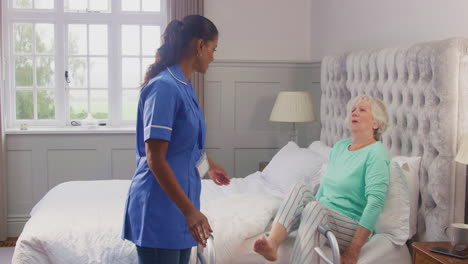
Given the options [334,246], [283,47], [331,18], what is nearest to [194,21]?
[334,246]

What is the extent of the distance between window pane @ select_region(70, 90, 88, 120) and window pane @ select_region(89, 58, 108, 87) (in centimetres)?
13

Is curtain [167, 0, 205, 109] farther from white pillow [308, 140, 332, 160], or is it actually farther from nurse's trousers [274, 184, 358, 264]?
nurse's trousers [274, 184, 358, 264]

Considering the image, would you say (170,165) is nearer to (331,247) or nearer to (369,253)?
(331,247)

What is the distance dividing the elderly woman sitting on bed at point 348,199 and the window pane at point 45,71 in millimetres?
3224

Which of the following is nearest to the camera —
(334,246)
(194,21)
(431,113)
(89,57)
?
(194,21)

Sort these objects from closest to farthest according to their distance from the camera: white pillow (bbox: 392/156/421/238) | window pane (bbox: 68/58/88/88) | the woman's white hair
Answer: white pillow (bbox: 392/156/421/238), the woman's white hair, window pane (bbox: 68/58/88/88)

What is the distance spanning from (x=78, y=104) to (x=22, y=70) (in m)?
0.59

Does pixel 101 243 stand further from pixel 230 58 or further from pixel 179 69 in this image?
pixel 230 58

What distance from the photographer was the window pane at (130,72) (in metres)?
5.51

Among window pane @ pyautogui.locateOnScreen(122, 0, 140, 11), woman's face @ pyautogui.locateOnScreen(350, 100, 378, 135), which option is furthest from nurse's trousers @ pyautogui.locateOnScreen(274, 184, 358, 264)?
window pane @ pyautogui.locateOnScreen(122, 0, 140, 11)

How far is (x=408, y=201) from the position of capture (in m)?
2.86

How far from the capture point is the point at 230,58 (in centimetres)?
548

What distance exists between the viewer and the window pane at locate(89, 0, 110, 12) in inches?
214

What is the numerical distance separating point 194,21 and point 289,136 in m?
3.72
